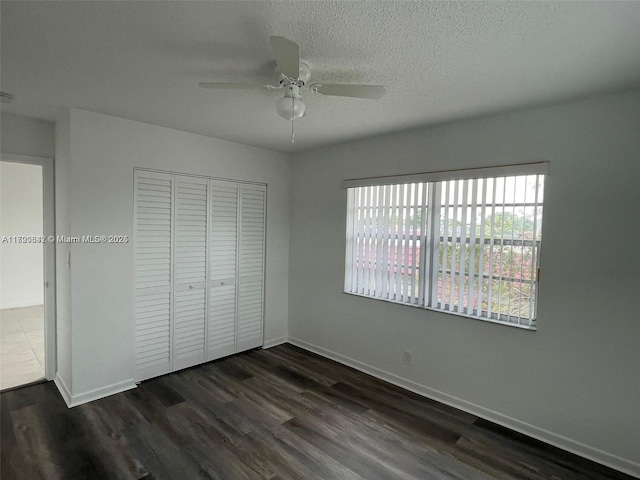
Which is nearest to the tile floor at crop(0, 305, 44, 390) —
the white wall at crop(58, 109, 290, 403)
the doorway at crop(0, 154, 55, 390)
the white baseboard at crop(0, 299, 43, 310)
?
the doorway at crop(0, 154, 55, 390)

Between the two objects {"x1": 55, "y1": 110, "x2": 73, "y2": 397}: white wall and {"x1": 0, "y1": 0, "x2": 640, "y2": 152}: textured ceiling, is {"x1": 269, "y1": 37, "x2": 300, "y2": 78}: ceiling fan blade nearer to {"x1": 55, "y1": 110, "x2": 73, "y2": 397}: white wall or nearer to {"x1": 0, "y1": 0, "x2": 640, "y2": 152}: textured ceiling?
{"x1": 0, "y1": 0, "x2": 640, "y2": 152}: textured ceiling

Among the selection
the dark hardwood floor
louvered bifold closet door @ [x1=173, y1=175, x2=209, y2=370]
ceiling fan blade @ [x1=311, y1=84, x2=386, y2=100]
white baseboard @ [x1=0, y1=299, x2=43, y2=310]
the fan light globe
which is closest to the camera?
ceiling fan blade @ [x1=311, y1=84, x2=386, y2=100]

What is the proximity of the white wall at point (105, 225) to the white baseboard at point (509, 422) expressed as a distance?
7.49 feet

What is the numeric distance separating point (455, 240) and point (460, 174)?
0.56m

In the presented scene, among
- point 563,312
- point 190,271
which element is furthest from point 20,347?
point 563,312

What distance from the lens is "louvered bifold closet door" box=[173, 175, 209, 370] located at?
3344 millimetres

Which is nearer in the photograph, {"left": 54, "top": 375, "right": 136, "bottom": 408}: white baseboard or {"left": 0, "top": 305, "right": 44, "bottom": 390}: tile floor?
{"left": 54, "top": 375, "right": 136, "bottom": 408}: white baseboard

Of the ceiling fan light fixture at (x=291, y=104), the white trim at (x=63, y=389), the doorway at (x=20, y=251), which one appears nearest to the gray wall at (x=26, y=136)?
the white trim at (x=63, y=389)

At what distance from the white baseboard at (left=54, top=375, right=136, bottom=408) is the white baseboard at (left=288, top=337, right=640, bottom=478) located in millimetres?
2120

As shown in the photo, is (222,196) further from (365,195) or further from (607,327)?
(607,327)

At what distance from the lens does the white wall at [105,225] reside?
272 centimetres

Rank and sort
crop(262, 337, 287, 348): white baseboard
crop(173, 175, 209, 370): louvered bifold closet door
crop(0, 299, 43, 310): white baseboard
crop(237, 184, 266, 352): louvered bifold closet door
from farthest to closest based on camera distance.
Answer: crop(0, 299, 43, 310): white baseboard < crop(262, 337, 287, 348): white baseboard < crop(237, 184, 266, 352): louvered bifold closet door < crop(173, 175, 209, 370): louvered bifold closet door

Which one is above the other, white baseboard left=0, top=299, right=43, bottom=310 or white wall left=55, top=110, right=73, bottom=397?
white wall left=55, top=110, right=73, bottom=397

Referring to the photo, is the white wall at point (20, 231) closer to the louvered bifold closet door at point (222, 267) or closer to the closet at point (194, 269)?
the closet at point (194, 269)
